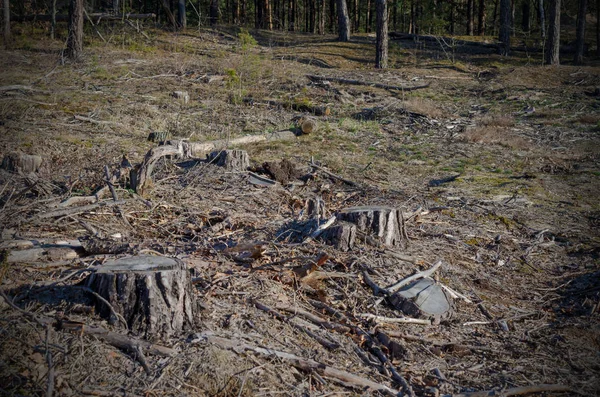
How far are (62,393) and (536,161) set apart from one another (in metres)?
8.88

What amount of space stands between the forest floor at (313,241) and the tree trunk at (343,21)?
987 cm

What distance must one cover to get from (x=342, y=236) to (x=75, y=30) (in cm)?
1176

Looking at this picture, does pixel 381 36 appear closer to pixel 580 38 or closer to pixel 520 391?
pixel 580 38

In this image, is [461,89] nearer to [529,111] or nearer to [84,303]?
[529,111]

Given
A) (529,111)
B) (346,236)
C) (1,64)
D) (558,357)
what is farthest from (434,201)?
(1,64)

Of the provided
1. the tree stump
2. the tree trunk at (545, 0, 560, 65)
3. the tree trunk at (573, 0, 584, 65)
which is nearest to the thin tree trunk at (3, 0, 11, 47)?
the tree stump

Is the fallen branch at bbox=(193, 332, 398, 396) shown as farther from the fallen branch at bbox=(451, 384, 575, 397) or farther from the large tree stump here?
the fallen branch at bbox=(451, 384, 575, 397)

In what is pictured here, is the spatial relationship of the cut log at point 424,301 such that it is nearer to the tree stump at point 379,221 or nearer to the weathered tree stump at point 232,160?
the tree stump at point 379,221

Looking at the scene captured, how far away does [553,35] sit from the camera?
1784 cm

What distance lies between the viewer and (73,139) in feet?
26.6

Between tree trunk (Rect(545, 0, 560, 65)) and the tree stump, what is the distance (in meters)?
15.9

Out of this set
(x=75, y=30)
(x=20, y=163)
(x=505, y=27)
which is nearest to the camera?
(x=20, y=163)

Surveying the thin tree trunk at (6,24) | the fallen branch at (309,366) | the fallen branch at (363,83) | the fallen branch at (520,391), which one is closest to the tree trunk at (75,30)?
the thin tree trunk at (6,24)

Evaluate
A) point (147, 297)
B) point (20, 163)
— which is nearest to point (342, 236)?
point (147, 297)
